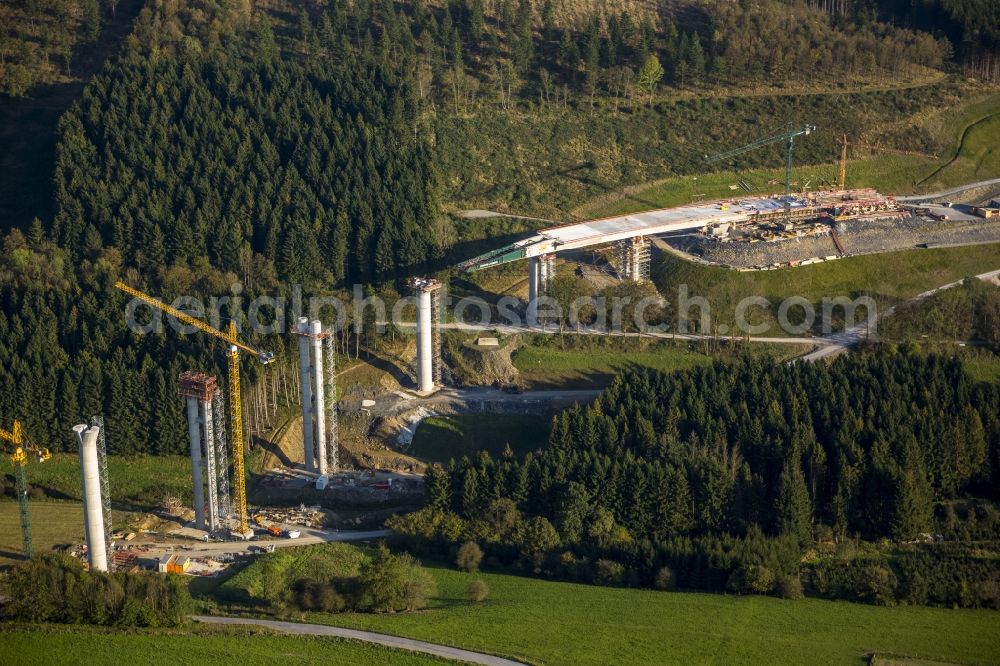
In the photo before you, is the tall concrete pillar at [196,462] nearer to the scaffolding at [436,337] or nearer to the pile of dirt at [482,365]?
the scaffolding at [436,337]

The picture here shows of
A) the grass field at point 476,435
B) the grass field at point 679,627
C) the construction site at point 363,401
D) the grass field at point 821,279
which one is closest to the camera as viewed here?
the grass field at point 679,627

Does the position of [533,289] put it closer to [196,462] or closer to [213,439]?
[213,439]

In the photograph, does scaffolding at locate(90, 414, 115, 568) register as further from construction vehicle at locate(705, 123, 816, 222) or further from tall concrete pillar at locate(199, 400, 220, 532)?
construction vehicle at locate(705, 123, 816, 222)

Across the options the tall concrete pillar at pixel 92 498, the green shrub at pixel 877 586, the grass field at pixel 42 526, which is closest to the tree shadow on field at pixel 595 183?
the green shrub at pixel 877 586

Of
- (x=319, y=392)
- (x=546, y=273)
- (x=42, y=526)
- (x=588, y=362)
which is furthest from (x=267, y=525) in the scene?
(x=546, y=273)

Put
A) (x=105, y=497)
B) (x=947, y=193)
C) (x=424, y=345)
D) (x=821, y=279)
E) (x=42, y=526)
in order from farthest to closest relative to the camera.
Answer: (x=947, y=193), (x=821, y=279), (x=424, y=345), (x=42, y=526), (x=105, y=497)

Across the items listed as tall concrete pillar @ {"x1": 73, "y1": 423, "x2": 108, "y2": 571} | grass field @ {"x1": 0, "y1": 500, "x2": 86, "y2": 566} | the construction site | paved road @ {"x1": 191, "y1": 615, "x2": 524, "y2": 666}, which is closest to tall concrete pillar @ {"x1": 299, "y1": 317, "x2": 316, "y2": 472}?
the construction site

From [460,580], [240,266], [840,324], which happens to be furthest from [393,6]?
[460,580]

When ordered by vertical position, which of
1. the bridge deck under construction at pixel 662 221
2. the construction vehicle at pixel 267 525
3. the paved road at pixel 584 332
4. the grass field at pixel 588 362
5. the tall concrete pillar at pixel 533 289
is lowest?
the construction vehicle at pixel 267 525
